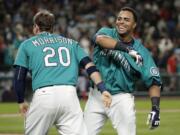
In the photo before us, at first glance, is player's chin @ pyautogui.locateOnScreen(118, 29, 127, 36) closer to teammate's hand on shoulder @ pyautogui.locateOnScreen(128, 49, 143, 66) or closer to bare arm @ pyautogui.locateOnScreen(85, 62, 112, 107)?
teammate's hand on shoulder @ pyautogui.locateOnScreen(128, 49, 143, 66)

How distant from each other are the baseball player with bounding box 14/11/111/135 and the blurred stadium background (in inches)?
373

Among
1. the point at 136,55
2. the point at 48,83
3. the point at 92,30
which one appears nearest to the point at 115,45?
the point at 136,55

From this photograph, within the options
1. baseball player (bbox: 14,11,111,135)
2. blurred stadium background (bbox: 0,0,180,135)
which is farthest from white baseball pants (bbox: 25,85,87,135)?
blurred stadium background (bbox: 0,0,180,135)

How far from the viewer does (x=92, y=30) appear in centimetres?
2397

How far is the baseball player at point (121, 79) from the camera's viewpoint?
773 centimetres

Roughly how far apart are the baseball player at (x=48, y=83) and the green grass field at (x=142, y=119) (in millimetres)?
6035

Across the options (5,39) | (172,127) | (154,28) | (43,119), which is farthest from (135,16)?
(154,28)

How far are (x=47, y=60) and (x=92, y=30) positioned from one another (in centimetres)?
1704

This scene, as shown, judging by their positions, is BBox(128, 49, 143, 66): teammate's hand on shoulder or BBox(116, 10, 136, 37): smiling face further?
BBox(116, 10, 136, 37): smiling face

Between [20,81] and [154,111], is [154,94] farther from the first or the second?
[20,81]

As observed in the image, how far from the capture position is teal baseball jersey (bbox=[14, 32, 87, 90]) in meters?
6.99

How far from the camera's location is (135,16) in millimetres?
7973

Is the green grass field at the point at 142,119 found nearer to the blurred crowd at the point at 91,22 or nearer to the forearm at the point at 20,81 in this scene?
the blurred crowd at the point at 91,22

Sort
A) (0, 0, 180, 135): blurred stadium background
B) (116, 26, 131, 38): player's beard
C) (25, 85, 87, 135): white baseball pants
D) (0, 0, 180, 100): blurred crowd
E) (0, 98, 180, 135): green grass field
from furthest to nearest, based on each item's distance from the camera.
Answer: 1. (0, 0, 180, 100): blurred crowd
2. (0, 0, 180, 135): blurred stadium background
3. (0, 98, 180, 135): green grass field
4. (116, 26, 131, 38): player's beard
5. (25, 85, 87, 135): white baseball pants
